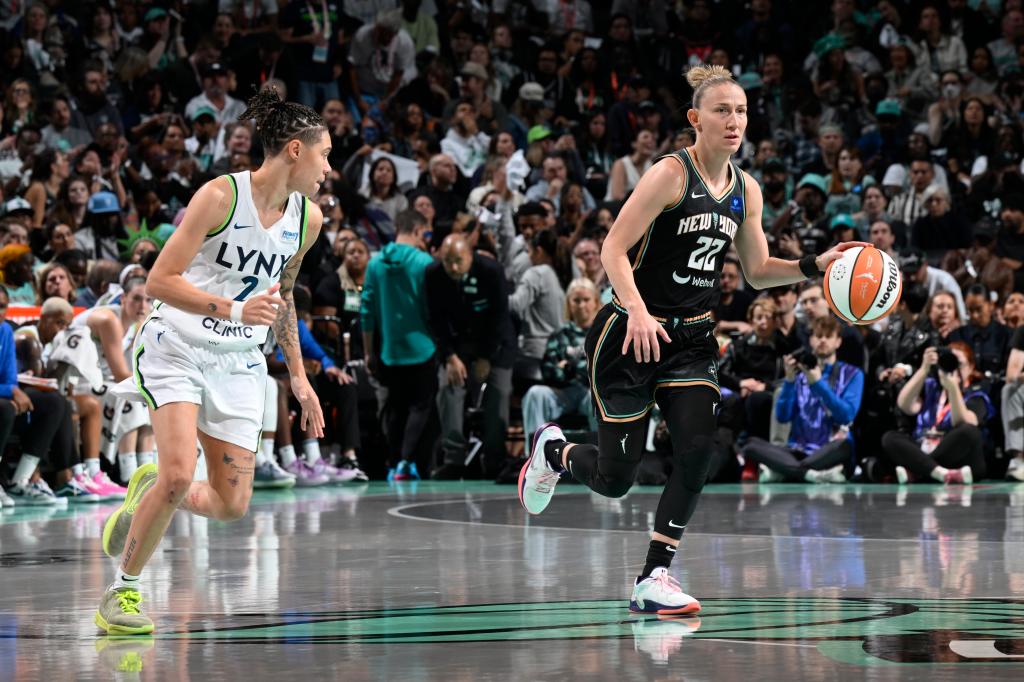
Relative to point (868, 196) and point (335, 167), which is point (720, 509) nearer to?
point (868, 196)

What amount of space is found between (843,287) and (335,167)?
11.8 meters

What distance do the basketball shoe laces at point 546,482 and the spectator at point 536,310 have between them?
682 cm

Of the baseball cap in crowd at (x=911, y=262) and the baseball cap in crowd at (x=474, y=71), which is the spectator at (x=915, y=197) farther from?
the baseball cap in crowd at (x=474, y=71)

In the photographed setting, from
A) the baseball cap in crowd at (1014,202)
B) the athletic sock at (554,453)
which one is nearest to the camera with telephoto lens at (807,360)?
the baseball cap in crowd at (1014,202)

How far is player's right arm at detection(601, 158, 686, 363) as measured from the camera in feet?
18.8

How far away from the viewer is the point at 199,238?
5590mm

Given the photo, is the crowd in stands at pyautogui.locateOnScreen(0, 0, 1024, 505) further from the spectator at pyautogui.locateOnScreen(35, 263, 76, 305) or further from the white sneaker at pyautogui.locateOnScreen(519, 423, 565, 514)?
the white sneaker at pyautogui.locateOnScreen(519, 423, 565, 514)

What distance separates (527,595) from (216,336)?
5.65ft

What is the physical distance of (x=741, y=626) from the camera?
5379 mm

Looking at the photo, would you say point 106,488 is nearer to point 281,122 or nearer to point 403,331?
point 403,331

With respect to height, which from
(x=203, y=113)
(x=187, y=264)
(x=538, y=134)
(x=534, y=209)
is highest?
(x=203, y=113)

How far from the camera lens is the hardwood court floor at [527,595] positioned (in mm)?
4664

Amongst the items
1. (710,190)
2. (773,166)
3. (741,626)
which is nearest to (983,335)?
(773,166)

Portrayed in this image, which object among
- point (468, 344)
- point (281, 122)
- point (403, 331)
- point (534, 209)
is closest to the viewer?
point (281, 122)
